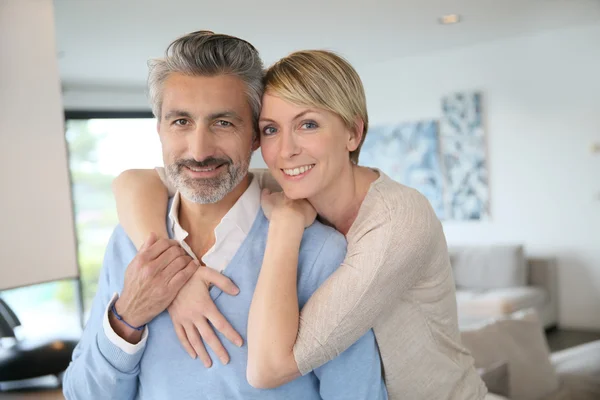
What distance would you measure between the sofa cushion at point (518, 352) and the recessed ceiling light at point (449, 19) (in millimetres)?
3156

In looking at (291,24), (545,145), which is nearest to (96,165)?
(291,24)

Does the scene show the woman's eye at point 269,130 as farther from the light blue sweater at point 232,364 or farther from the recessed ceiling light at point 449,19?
the recessed ceiling light at point 449,19

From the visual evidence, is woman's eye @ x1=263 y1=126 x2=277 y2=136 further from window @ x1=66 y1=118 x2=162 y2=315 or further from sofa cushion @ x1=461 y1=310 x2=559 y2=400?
window @ x1=66 y1=118 x2=162 y2=315

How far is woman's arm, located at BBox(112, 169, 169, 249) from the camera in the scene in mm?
1478

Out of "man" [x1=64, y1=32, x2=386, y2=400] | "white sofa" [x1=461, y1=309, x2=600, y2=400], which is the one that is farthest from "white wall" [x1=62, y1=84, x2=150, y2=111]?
"man" [x1=64, y1=32, x2=386, y2=400]

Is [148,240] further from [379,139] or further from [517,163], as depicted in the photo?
[379,139]

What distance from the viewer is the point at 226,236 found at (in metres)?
1.40

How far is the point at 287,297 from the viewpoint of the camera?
126 cm

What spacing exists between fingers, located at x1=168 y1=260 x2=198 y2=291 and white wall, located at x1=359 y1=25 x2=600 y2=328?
589cm

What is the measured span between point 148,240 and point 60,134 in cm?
228

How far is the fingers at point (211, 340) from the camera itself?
1.29 metres

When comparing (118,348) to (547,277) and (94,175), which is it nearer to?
(547,277)

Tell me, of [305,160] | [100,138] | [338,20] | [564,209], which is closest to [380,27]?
[338,20]

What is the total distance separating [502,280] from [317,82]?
5637mm
